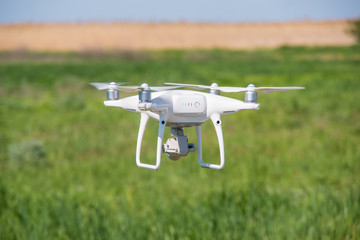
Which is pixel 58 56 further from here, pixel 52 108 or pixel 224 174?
pixel 224 174

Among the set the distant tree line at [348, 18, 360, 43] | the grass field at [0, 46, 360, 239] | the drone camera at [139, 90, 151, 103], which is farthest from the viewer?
the distant tree line at [348, 18, 360, 43]

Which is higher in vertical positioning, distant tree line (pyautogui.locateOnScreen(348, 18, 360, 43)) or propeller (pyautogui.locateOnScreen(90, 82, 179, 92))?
distant tree line (pyautogui.locateOnScreen(348, 18, 360, 43))

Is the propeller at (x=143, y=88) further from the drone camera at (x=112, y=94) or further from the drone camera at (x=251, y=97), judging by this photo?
the drone camera at (x=251, y=97)

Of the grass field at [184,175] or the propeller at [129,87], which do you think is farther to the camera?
the grass field at [184,175]

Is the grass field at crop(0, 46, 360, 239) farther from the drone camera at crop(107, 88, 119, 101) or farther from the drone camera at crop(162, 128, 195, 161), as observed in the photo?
the drone camera at crop(107, 88, 119, 101)

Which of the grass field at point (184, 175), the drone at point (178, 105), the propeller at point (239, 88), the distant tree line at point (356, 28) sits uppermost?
the distant tree line at point (356, 28)

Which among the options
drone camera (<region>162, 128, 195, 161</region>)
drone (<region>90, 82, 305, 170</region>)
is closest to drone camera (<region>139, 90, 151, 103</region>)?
drone (<region>90, 82, 305, 170</region>)

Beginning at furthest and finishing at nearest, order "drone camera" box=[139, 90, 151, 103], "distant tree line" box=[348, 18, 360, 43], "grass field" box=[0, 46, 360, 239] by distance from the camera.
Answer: "distant tree line" box=[348, 18, 360, 43] < "grass field" box=[0, 46, 360, 239] < "drone camera" box=[139, 90, 151, 103]

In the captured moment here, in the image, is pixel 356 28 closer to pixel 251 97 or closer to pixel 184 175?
pixel 184 175

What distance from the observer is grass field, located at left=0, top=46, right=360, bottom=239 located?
933 centimetres

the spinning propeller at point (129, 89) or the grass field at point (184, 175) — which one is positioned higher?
the spinning propeller at point (129, 89)

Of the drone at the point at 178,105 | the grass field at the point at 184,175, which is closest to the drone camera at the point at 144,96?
the drone at the point at 178,105

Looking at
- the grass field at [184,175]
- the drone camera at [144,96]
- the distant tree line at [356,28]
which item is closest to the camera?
the drone camera at [144,96]

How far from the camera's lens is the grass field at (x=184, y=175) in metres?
9.33
